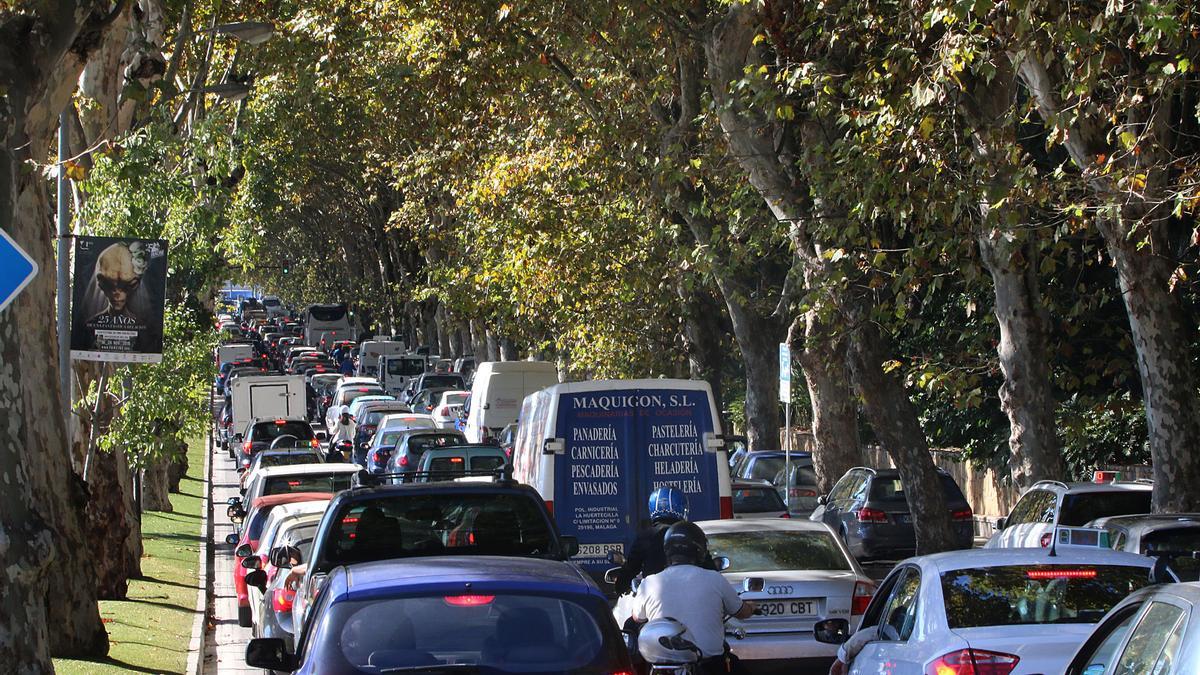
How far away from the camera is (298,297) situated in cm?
11931

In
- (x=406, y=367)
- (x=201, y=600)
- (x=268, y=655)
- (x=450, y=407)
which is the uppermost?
(x=406, y=367)

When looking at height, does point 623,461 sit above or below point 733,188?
below

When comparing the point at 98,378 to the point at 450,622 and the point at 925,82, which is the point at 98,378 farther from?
the point at 450,622

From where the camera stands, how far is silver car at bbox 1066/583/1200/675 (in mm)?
4844

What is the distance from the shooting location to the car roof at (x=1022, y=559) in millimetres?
8211

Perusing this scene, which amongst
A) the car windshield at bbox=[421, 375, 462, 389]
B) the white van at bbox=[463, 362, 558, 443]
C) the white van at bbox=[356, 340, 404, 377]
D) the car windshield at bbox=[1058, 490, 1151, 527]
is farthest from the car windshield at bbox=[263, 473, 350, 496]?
the white van at bbox=[356, 340, 404, 377]

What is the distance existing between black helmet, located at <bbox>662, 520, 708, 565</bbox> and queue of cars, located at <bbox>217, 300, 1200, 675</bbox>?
80 cm

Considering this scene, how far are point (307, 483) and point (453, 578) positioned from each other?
1512 cm

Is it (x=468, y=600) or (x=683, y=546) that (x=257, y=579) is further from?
(x=468, y=600)

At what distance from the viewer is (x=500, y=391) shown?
3509 cm

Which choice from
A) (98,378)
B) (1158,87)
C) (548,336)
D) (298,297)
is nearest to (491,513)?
(1158,87)

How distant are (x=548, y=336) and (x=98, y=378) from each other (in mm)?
28892

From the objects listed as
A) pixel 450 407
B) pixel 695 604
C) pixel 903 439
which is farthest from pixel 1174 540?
pixel 450 407

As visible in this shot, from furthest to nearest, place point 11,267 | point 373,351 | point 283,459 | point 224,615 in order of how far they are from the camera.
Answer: point 373,351, point 283,459, point 224,615, point 11,267
